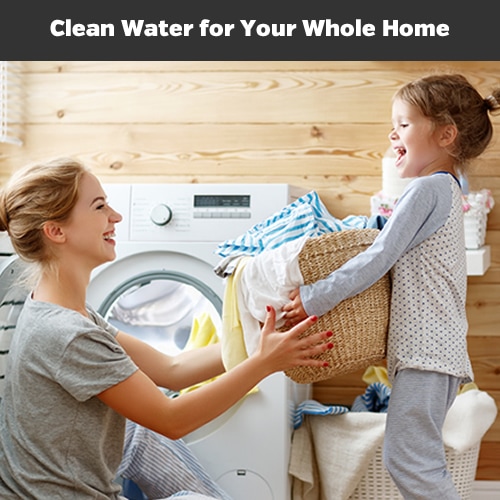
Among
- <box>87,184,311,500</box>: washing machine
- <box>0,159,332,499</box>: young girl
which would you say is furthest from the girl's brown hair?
<box>87,184,311,500</box>: washing machine

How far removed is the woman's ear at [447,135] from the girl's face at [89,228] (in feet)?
2.53

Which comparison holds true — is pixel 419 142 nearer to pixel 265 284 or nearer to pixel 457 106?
pixel 457 106

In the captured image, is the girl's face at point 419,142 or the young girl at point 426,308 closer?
the young girl at point 426,308

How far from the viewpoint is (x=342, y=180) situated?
295 cm

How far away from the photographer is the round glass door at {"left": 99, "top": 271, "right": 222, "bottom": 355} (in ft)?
8.25

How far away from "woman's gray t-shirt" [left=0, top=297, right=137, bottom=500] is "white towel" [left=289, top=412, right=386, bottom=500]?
1.06 m

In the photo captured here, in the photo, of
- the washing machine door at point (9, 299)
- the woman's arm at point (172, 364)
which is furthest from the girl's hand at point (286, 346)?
the washing machine door at point (9, 299)

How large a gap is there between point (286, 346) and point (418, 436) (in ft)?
1.48

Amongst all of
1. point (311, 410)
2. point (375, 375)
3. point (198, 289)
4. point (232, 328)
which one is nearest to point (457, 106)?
point (232, 328)

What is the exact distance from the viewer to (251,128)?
3.00 meters

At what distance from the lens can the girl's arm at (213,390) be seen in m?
1.50

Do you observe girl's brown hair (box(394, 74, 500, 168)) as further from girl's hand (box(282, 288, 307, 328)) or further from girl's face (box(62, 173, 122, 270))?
girl's face (box(62, 173, 122, 270))

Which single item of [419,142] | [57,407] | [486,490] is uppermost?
[419,142]

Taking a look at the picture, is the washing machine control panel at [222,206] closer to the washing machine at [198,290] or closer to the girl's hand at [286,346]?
the washing machine at [198,290]
